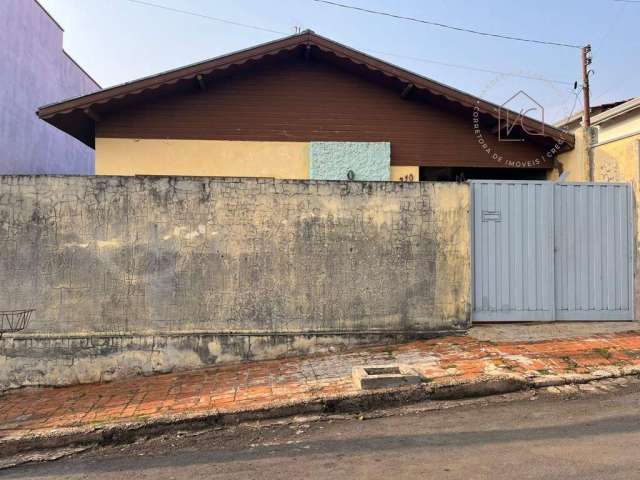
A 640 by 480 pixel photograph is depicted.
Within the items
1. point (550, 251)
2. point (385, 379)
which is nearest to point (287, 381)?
point (385, 379)

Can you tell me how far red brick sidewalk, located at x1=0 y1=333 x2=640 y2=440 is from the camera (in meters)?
4.92

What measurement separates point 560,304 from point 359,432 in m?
4.03

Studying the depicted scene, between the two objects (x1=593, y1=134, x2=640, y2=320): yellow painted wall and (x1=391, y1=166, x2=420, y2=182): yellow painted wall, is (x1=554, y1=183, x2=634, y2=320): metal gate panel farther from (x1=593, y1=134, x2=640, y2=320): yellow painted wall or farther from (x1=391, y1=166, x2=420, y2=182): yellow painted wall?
(x1=391, y1=166, x2=420, y2=182): yellow painted wall

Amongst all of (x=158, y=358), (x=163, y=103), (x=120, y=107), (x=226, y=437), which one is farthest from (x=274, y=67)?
(x=226, y=437)

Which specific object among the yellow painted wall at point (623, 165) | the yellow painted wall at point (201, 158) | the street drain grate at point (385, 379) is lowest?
the street drain grate at point (385, 379)

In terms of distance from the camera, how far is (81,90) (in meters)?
15.8

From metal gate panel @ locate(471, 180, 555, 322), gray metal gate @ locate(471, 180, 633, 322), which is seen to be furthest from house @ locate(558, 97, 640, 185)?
metal gate panel @ locate(471, 180, 555, 322)

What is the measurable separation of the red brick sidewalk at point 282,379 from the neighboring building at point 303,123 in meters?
3.85

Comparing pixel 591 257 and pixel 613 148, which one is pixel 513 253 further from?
pixel 613 148

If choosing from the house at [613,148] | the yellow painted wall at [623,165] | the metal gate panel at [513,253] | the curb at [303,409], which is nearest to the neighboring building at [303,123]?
the house at [613,148]

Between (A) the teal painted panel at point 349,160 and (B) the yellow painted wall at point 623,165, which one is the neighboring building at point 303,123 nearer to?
(A) the teal painted panel at point 349,160

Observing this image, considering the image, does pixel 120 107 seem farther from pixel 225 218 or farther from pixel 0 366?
pixel 0 366

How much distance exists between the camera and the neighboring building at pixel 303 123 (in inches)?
345

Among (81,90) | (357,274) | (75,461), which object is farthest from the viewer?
A: (81,90)
